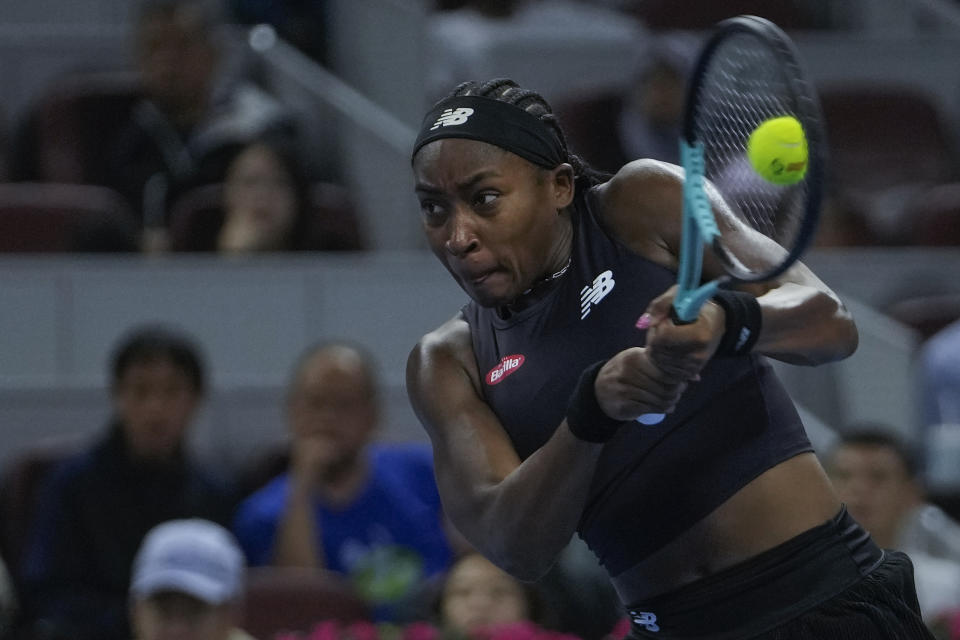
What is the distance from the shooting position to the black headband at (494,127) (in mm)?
2709

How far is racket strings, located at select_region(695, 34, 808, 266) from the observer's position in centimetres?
260

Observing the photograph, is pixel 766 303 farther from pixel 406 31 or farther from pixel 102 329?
pixel 406 31

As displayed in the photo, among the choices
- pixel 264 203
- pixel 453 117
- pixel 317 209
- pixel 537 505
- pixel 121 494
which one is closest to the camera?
pixel 537 505

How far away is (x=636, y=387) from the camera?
93.8 inches

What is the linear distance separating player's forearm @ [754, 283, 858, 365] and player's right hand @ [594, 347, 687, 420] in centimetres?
23

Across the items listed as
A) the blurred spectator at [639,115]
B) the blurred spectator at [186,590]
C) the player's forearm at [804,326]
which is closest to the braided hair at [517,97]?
the player's forearm at [804,326]

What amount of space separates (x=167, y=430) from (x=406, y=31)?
293 centimetres

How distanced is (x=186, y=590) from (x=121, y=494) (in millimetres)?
921

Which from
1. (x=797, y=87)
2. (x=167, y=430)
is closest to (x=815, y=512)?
(x=797, y=87)

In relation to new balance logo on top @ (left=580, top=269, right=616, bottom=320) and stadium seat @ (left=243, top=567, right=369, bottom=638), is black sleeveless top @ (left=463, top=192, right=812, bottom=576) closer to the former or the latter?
new balance logo on top @ (left=580, top=269, right=616, bottom=320)

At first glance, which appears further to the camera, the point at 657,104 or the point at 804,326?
the point at 657,104

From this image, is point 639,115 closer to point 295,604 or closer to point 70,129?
point 70,129

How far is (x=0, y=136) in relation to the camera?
7.53 meters

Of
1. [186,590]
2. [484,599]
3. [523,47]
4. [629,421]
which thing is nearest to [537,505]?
[629,421]
